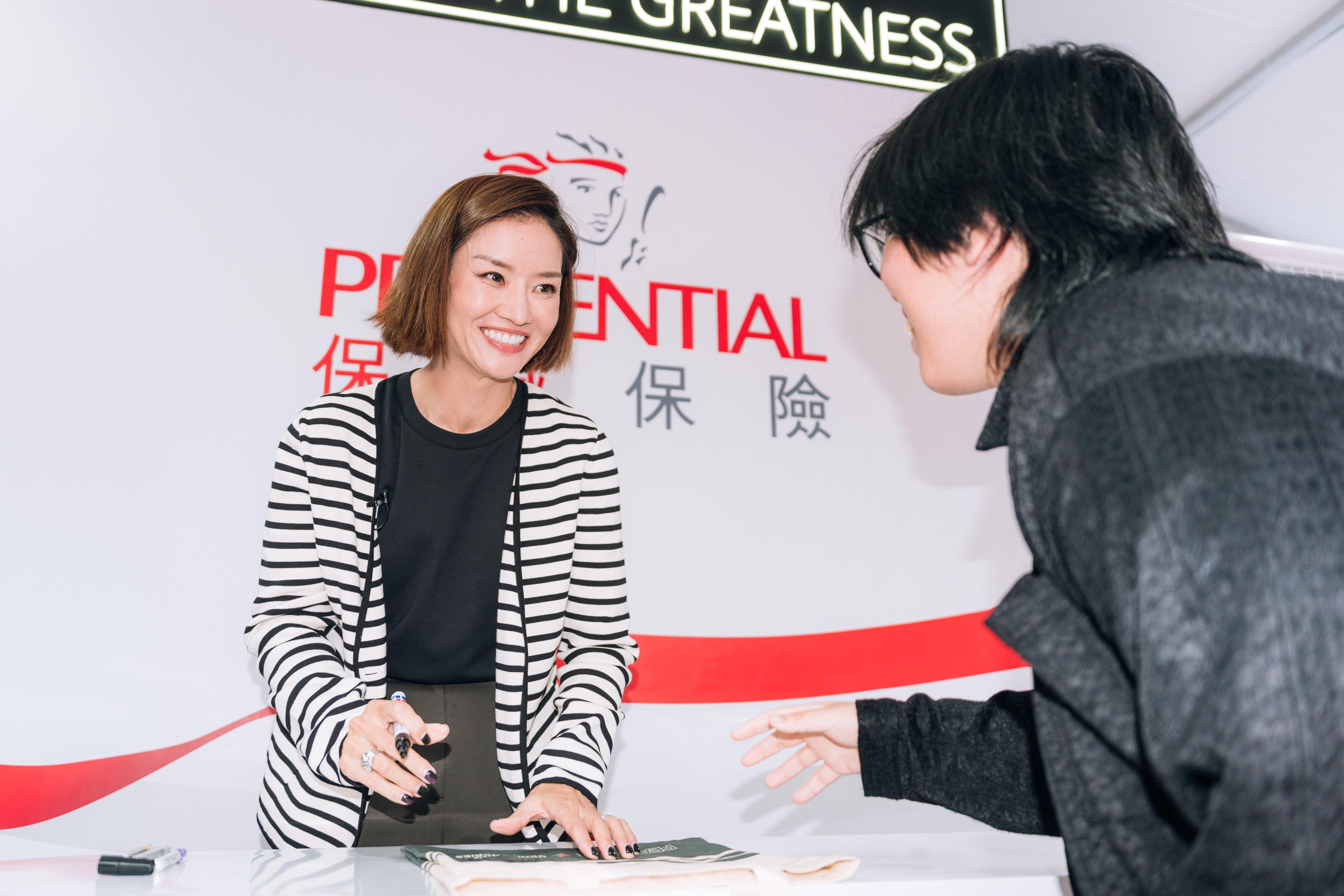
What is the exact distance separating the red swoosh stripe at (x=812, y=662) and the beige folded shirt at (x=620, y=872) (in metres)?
1.66

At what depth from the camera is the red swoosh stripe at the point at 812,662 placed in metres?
2.75

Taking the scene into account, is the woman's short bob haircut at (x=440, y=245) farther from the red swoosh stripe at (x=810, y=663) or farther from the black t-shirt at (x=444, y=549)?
the red swoosh stripe at (x=810, y=663)

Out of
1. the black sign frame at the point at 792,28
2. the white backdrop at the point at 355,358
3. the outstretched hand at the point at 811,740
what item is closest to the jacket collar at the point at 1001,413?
the outstretched hand at the point at 811,740

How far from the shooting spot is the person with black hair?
1.57 ft

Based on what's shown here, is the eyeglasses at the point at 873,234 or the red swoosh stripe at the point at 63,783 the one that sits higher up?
the eyeglasses at the point at 873,234

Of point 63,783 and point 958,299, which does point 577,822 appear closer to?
point 958,299

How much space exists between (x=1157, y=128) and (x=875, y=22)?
9.40 ft

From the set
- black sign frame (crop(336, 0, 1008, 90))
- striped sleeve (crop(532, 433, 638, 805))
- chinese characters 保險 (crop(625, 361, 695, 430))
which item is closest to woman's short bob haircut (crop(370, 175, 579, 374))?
striped sleeve (crop(532, 433, 638, 805))

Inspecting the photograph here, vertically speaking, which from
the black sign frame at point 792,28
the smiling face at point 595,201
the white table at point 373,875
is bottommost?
the white table at point 373,875

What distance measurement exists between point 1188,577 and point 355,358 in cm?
251

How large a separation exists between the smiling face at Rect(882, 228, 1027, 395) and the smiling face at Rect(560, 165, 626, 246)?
215 cm

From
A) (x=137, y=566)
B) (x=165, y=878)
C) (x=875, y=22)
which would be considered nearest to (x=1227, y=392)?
(x=165, y=878)

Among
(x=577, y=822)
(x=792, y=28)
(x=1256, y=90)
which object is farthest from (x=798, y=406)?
(x=1256, y=90)

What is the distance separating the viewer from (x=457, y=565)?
62.7 inches
